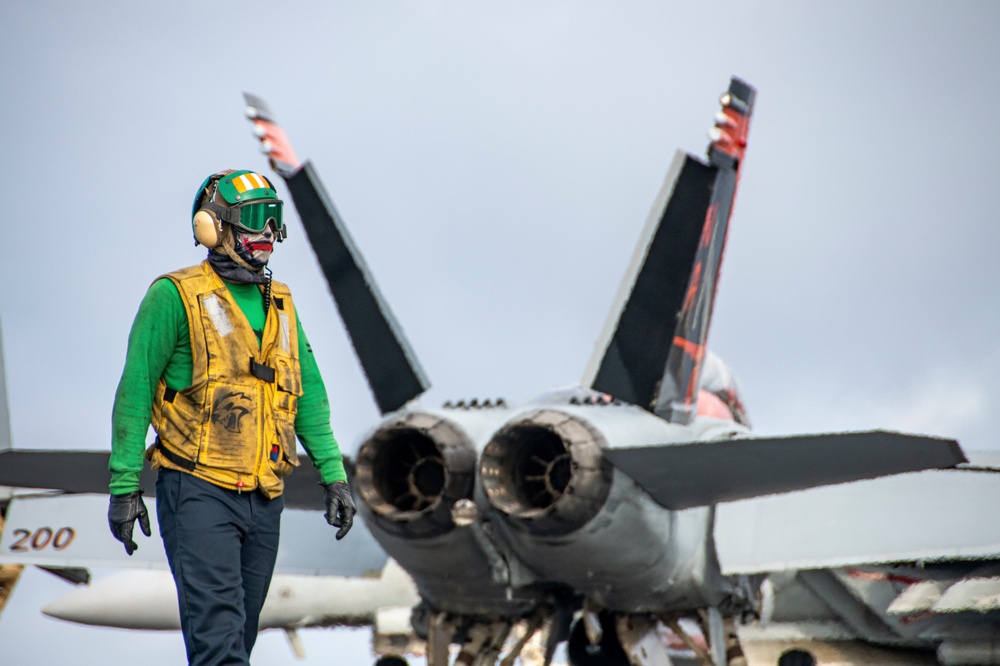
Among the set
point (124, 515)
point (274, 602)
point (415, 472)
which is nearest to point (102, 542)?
point (415, 472)

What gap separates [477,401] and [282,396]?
11.9 feet

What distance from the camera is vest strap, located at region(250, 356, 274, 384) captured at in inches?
139

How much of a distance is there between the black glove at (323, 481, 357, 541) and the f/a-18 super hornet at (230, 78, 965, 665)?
2.63m

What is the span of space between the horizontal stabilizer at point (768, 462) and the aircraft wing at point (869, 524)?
1.16 m

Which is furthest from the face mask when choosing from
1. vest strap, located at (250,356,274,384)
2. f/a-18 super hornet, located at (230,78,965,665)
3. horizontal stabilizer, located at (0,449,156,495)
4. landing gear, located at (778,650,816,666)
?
landing gear, located at (778,650,816,666)

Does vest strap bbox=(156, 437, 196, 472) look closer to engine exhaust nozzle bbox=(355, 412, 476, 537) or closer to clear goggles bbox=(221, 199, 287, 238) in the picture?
clear goggles bbox=(221, 199, 287, 238)

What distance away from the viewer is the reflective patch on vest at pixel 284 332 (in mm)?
3693

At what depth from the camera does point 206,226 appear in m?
3.58

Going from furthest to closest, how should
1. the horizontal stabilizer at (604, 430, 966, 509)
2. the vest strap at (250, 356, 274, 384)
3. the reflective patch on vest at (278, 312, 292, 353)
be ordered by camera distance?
the horizontal stabilizer at (604, 430, 966, 509) < the reflective patch on vest at (278, 312, 292, 353) < the vest strap at (250, 356, 274, 384)

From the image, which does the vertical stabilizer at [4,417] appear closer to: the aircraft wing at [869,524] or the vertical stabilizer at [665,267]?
the vertical stabilizer at [665,267]

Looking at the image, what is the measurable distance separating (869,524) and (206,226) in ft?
17.3

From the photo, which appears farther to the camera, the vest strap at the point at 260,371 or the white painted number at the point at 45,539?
the white painted number at the point at 45,539

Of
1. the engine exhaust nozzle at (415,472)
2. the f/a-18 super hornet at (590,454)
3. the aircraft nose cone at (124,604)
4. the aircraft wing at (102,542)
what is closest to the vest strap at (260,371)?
the f/a-18 super hornet at (590,454)

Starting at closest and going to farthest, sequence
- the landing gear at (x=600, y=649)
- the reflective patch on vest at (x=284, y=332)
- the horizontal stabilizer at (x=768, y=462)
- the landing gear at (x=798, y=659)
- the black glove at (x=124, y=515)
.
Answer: the black glove at (x=124, y=515), the reflective patch on vest at (x=284, y=332), the horizontal stabilizer at (x=768, y=462), the landing gear at (x=600, y=649), the landing gear at (x=798, y=659)
